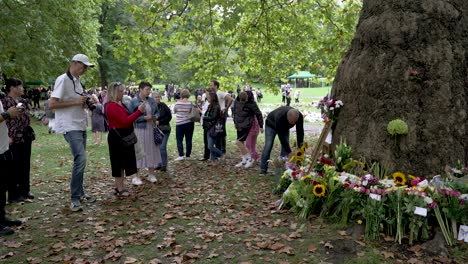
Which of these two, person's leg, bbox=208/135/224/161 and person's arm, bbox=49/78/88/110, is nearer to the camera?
person's arm, bbox=49/78/88/110

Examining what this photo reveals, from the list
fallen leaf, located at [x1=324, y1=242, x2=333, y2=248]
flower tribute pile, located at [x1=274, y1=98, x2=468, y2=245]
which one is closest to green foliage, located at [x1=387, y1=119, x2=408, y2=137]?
flower tribute pile, located at [x1=274, y1=98, x2=468, y2=245]

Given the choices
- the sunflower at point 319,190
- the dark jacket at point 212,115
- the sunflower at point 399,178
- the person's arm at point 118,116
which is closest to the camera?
the sunflower at point 399,178

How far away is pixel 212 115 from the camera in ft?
34.3

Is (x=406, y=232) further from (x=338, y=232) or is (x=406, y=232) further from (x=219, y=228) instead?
(x=219, y=228)

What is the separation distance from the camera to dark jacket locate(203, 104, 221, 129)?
34.3 feet

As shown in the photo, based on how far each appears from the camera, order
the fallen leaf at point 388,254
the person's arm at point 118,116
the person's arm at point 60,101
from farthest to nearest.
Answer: the person's arm at point 118,116
the person's arm at point 60,101
the fallen leaf at point 388,254

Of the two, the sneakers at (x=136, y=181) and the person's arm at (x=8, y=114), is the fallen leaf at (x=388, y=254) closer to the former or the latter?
the person's arm at (x=8, y=114)

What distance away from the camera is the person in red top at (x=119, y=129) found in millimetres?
6855

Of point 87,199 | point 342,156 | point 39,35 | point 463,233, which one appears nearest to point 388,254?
point 463,233

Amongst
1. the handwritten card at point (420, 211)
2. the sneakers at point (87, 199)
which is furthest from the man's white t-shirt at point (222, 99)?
the handwritten card at point (420, 211)

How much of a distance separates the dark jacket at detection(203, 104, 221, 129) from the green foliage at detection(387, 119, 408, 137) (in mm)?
5269

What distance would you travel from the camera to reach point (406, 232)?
5031 mm

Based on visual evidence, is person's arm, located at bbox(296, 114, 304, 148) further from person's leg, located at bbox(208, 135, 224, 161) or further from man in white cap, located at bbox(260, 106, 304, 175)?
person's leg, located at bbox(208, 135, 224, 161)

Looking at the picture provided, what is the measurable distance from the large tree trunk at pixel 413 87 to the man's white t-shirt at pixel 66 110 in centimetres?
421
